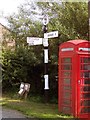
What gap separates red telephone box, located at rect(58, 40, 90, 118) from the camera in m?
8.09

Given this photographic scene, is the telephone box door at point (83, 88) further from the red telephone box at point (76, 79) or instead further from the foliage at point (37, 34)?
the foliage at point (37, 34)

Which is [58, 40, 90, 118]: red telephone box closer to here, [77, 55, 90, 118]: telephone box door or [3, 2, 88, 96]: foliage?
[77, 55, 90, 118]: telephone box door

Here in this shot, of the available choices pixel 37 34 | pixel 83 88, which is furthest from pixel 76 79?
pixel 37 34

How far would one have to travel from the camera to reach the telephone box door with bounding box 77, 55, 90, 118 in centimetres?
813

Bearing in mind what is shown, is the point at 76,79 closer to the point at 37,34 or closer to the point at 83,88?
the point at 83,88

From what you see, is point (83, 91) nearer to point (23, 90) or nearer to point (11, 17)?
point (23, 90)

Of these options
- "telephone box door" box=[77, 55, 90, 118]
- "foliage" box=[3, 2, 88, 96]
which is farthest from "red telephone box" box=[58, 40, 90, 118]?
"foliage" box=[3, 2, 88, 96]

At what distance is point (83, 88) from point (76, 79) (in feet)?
1.16

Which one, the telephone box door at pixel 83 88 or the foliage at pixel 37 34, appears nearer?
the telephone box door at pixel 83 88

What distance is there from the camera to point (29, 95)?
1317 centimetres

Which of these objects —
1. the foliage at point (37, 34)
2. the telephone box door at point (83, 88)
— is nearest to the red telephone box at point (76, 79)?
the telephone box door at point (83, 88)

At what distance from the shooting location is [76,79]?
317 inches

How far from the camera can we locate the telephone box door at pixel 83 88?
813 cm

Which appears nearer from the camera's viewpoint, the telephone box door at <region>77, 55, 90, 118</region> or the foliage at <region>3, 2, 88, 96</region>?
the telephone box door at <region>77, 55, 90, 118</region>
